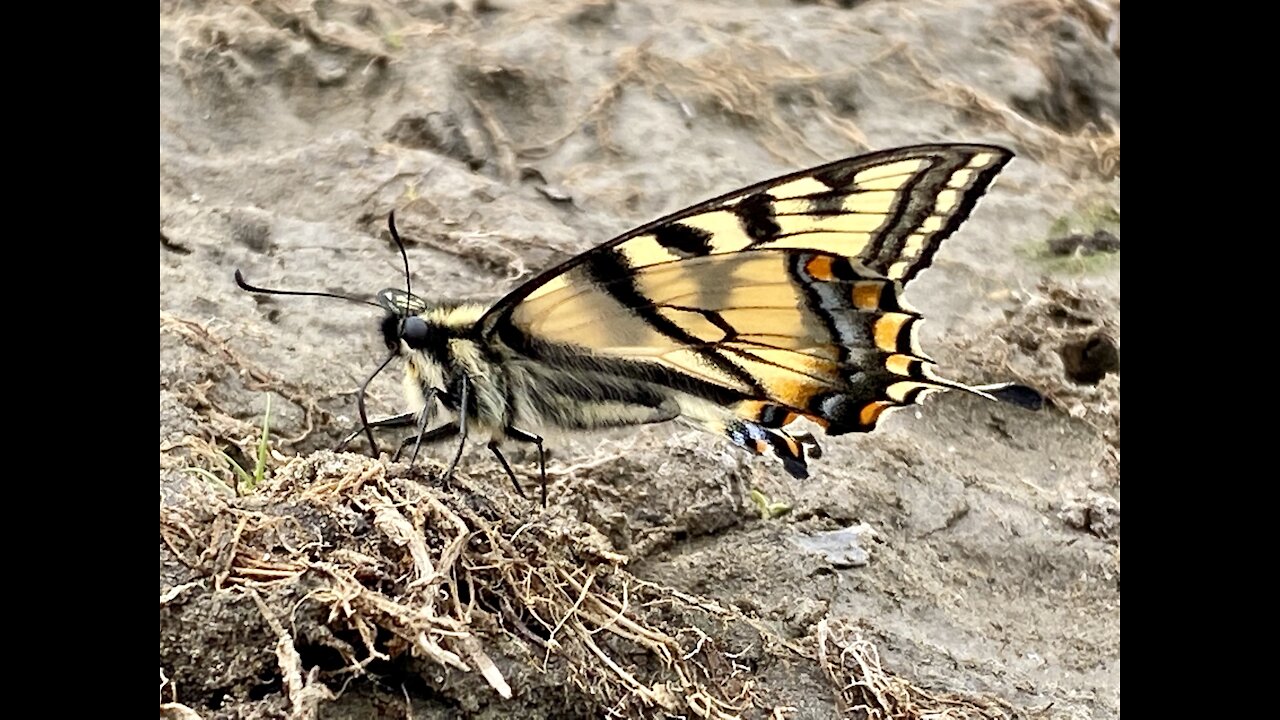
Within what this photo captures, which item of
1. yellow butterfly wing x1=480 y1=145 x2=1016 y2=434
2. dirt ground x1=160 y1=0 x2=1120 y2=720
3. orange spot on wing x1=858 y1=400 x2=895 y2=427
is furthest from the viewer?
orange spot on wing x1=858 y1=400 x2=895 y2=427

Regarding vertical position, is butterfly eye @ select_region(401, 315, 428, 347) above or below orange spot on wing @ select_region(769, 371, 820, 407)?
above

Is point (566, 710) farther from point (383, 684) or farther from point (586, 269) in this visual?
point (586, 269)

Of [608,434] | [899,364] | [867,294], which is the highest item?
[867,294]

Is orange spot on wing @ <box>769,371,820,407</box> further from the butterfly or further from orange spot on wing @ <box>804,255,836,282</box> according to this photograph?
orange spot on wing @ <box>804,255,836,282</box>

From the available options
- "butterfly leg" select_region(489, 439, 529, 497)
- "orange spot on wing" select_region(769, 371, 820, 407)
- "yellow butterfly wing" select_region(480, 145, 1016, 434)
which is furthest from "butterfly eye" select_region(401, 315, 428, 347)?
"orange spot on wing" select_region(769, 371, 820, 407)

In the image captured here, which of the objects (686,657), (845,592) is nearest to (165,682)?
(686,657)

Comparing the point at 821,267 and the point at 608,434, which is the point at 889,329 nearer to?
the point at 821,267

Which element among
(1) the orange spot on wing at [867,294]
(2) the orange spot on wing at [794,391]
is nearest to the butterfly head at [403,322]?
(2) the orange spot on wing at [794,391]

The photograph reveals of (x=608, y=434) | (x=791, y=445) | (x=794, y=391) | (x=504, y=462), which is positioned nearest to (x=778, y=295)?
(x=794, y=391)
